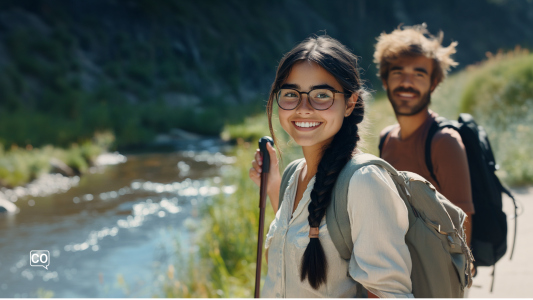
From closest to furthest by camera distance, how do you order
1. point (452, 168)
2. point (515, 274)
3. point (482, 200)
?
point (452, 168) < point (482, 200) < point (515, 274)

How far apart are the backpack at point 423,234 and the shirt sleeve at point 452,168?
2.29 feet

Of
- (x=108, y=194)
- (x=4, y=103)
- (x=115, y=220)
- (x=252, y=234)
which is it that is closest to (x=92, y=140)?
(x=4, y=103)

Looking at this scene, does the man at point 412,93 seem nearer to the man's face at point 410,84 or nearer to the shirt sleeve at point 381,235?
the man's face at point 410,84

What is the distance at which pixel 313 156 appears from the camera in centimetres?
137

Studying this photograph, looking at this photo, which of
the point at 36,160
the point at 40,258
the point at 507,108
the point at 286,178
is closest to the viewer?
the point at 286,178

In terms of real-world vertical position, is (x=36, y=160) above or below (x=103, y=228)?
above

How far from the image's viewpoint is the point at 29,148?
1259 centimetres

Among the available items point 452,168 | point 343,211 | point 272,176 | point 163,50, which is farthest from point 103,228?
point 163,50

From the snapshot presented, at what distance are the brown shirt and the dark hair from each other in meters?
0.71

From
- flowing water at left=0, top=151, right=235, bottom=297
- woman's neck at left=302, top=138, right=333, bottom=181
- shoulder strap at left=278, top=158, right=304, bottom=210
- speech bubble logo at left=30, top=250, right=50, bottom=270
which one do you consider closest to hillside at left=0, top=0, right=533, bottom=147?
flowing water at left=0, top=151, right=235, bottom=297

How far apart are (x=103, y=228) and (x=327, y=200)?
7742 millimetres

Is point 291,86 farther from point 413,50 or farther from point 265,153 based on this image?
point 413,50

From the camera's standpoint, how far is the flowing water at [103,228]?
5945 mm

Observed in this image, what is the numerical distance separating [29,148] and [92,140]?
10.2 ft
